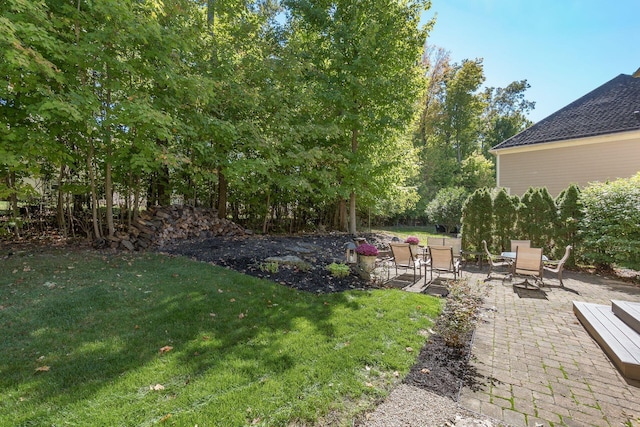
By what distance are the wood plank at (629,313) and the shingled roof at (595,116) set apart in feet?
34.0

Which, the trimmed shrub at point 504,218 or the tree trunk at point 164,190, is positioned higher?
the tree trunk at point 164,190

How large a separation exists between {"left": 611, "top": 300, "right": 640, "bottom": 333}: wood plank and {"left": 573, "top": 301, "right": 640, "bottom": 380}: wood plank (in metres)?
0.05

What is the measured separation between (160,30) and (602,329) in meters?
9.03

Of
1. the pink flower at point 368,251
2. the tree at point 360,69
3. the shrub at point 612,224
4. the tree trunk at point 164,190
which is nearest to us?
the pink flower at point 368,251

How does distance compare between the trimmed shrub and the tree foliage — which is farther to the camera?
the trimmed shrub

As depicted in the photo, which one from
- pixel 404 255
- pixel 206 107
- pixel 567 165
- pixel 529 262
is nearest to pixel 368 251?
pixel 404 255

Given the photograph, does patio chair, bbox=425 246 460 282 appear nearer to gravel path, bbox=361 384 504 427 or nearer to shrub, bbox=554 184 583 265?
gravel path, bbox=361 384 504 427

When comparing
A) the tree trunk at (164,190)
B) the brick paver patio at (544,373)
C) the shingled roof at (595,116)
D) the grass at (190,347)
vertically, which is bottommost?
the brick paver patio at (544,373)

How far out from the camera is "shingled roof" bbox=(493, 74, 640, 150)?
37.9 feet

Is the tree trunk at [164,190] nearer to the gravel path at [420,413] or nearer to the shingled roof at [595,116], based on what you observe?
the gravel path at [420,413]

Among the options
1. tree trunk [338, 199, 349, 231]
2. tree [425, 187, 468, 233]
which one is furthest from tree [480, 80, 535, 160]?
tree trunk [338, 199, 349, 231]

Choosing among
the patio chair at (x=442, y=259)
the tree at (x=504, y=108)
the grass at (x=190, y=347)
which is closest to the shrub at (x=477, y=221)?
the patio chair at (x=442, y=259)

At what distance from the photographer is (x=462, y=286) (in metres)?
4.42

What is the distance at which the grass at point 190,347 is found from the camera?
226 cm
